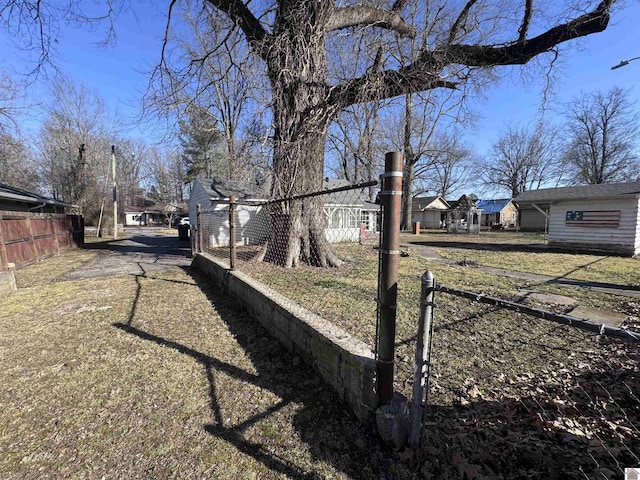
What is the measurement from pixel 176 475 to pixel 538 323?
14.1ft

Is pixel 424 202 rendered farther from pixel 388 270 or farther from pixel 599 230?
pixel 388 270

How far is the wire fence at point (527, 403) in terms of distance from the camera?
1.67m

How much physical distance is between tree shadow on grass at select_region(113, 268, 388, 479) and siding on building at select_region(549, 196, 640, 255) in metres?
15.2

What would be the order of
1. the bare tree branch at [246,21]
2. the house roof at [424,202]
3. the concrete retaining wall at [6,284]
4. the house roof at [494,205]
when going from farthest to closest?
the house roof at [494,205] < the house roof at [424,202] < the bare tree branch at [246,21] < the concrete retaining wall at [6,284]

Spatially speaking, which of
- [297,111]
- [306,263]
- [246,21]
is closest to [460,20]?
[297,111]

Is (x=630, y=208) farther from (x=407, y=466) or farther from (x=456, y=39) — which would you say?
(x=407, y=466)

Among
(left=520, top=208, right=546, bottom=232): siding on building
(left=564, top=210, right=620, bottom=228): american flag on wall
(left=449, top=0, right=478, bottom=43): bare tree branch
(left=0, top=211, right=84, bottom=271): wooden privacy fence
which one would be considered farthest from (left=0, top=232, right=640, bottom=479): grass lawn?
(left=520, top=208, right=546, bottom=232): siding on building

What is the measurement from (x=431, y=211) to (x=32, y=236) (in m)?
39.3

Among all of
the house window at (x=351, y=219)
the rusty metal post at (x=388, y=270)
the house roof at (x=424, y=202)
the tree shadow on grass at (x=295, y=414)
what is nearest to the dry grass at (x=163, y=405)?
the tree shadow on grass at (x=295, y=414)

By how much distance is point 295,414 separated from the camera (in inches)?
84.9

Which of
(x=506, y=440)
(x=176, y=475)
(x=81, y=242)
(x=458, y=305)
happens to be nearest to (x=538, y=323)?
(x=458, y=305)

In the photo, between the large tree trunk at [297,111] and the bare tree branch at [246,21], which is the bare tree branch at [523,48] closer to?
the large tree trunk at [297,111]

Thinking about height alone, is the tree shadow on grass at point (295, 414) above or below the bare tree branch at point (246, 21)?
below

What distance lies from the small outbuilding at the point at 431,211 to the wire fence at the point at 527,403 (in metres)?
36.8
